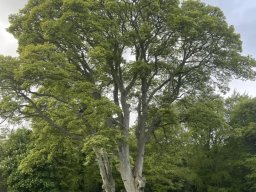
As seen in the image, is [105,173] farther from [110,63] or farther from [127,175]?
[110,63]

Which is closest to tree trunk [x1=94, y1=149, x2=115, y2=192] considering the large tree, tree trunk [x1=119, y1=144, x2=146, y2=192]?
the large tree

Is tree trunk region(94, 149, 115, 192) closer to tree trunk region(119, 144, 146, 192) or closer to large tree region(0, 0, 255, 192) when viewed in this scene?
large tree region(0, 0, 255, 192)

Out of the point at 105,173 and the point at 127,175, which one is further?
the point at 105,173

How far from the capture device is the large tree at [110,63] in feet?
60.6

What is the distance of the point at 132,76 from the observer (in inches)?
893

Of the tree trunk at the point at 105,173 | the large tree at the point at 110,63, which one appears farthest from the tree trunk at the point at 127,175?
the tree trunk at the point at 105,173

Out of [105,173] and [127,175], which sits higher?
[105,173]

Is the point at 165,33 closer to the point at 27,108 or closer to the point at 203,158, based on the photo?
the point at 27,108

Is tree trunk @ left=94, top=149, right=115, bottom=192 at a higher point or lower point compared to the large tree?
lower

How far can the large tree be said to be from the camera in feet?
60.6

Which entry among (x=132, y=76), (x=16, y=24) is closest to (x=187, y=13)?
(x=132, y=76)

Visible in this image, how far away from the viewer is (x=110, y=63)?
20.7 metres

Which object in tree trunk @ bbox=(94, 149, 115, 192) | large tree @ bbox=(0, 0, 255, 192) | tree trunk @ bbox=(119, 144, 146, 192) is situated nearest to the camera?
large tree @ bbox=(0, 0, 255, 192)

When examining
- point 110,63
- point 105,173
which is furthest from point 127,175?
point 110,63
